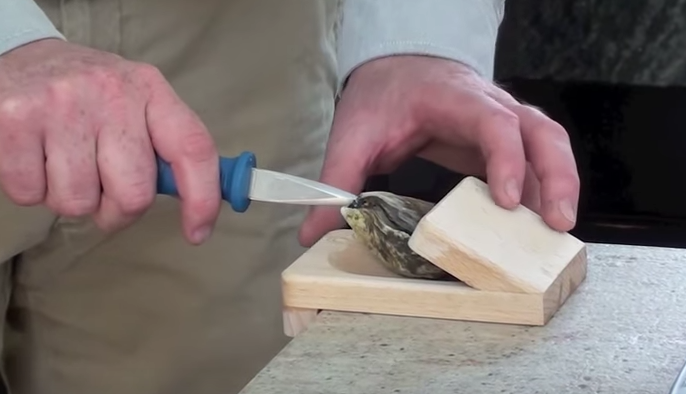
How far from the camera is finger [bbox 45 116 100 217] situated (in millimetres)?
580

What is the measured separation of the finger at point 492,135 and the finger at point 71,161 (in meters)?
0.22

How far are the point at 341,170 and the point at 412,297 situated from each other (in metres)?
0.18

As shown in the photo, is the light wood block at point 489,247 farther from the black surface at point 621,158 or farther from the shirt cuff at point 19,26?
the black surface at point 621,158

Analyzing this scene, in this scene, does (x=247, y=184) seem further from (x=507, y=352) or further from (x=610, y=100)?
(x=610, y=100)

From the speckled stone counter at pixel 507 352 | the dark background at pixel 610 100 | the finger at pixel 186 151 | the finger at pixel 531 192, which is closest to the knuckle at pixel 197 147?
the finger at pixel 186 151

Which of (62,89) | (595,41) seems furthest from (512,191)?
(595,41)

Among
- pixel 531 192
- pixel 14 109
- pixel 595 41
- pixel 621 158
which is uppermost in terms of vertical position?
pixel 14 109

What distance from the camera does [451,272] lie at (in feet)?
1.95

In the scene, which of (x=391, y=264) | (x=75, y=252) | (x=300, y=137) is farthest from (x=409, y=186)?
(x=391, y=264)

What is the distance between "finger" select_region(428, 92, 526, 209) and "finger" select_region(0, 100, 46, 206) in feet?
0.82

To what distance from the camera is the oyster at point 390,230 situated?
0.62 meters

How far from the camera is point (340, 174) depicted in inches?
29.4

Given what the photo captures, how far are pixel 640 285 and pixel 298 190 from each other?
20 cm

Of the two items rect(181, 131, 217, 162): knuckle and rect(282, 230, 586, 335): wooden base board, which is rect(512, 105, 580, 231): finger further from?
rect(181, 131, 217, 162): knuckle
